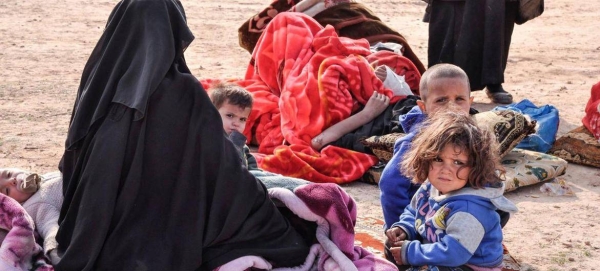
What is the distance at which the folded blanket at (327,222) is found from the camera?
3891mm

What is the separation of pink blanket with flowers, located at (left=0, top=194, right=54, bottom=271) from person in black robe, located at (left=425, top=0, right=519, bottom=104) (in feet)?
16.1

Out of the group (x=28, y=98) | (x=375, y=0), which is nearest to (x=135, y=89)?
(x=28, y=98)

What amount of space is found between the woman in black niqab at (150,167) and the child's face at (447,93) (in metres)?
1.35

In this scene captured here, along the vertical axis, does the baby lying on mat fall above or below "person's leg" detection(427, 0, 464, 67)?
above

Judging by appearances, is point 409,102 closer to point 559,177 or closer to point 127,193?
point 559,177

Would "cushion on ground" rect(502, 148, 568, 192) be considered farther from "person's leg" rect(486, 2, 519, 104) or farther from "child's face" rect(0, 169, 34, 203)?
"child's face" rect(0, 169, 34, 203)

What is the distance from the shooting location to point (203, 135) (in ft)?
11.9

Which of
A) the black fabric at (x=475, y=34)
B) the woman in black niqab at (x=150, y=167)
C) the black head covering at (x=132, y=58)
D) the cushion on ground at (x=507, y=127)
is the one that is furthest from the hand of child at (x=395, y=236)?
the black fabric at (x=475, y=34)

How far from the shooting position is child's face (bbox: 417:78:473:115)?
4655 mm

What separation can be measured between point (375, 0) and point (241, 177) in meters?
10.8

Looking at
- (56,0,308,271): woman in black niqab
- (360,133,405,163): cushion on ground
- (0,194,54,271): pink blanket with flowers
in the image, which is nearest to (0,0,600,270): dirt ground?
(360,133,405,163): cushion on ground

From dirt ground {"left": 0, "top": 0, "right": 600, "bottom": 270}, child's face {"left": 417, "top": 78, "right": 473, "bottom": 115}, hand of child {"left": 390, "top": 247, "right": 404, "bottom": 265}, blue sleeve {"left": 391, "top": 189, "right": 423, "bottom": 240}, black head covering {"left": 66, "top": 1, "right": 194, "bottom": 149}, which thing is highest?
black head covering {"left": 66, "top": 1, "right": 194, "bottom": 149}

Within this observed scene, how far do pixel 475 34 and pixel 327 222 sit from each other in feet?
14.3

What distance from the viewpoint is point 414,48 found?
1084 cm
